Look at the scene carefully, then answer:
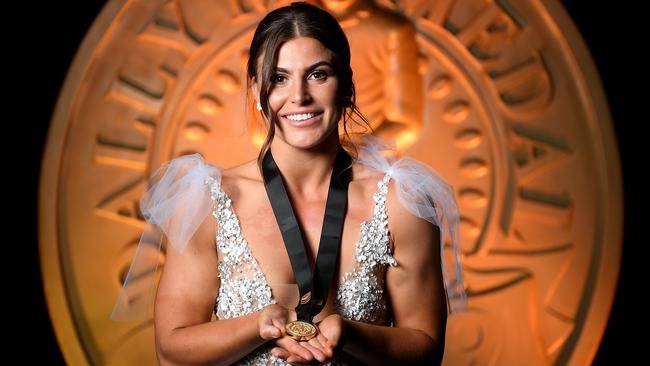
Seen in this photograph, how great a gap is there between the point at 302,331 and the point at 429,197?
0.49 m

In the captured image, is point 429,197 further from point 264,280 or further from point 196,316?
point 196,316

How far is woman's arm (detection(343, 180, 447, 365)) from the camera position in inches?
68.2

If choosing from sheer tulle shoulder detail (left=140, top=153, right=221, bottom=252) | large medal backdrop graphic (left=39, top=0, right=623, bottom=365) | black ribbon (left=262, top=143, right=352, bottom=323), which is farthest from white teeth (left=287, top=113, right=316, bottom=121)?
large medal backdrop graphic (left=39, top=0, right=623, bottom=365)

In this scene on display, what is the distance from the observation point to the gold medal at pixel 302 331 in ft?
5.02

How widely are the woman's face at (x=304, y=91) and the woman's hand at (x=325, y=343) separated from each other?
0.39 metres

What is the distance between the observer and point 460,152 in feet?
9.77

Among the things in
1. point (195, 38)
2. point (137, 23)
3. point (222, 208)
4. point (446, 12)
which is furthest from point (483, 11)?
point (222, 208)

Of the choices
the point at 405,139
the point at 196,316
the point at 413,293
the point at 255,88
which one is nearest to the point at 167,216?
the point at 196,316

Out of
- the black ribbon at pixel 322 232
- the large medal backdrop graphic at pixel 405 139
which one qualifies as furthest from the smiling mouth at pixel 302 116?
A: the large medal backdrop graphic at pixel 405 139

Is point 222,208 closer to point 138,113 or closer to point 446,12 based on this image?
point 138,113

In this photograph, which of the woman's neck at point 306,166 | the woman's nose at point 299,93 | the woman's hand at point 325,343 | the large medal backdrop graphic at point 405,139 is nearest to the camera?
the woman's hand at point 325,343

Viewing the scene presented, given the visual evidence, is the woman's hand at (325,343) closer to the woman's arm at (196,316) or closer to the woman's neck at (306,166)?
the woman's arm at (196,316)

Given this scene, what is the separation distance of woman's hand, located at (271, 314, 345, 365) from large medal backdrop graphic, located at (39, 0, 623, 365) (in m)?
1.47

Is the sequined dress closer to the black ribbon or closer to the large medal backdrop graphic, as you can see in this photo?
the black ribbon
